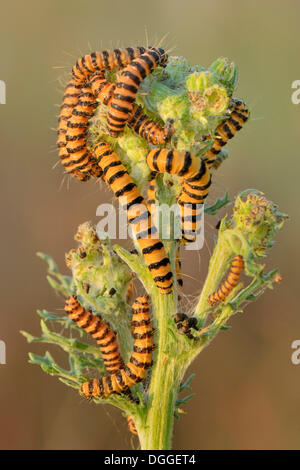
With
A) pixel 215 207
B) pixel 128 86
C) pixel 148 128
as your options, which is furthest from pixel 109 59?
pixel 215 207

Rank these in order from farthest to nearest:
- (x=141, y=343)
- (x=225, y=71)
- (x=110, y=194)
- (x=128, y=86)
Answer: (x=110, y=194), (x=141, y=343), (x=225, y=71), (x=128, y=86)

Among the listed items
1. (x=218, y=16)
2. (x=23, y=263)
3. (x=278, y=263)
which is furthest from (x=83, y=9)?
(x=278, y=263)

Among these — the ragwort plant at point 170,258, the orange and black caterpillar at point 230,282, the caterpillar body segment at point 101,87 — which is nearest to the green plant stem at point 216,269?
the ragwort plant at point 170,258

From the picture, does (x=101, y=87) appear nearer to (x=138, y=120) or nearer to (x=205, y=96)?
(x=138, y=120)

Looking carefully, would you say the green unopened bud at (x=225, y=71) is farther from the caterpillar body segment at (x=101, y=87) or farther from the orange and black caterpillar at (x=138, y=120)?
the caterpillar body segment at (x=101, y=87)

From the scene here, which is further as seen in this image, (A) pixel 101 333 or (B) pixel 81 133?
(A) pixel 101 333

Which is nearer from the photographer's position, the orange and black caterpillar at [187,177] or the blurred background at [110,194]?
the orange and black caterpillar at [187,177]
